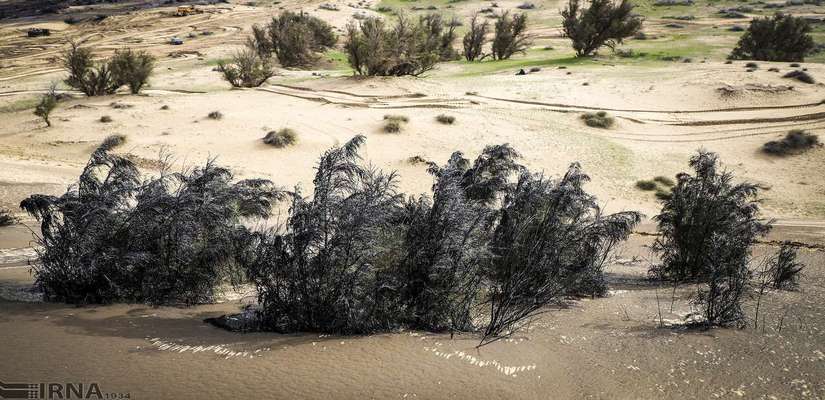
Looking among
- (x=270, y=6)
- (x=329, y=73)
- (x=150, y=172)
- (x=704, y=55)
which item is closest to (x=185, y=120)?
(x=150, y=172)

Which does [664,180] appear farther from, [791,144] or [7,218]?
[7,218]

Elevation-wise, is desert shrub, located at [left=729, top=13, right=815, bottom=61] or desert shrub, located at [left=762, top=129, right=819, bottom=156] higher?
desert shrub, located at [left=729, top=13, right=815, bottom=61]

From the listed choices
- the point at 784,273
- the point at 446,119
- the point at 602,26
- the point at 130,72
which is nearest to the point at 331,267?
the point at 784,273

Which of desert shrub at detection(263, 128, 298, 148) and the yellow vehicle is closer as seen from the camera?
desert shrub at detection(263, 128, 298, 148)

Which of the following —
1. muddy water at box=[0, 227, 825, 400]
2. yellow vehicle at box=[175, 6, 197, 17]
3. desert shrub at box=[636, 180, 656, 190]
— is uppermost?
yellow vehicle at box=[175, 6, 197, 17]

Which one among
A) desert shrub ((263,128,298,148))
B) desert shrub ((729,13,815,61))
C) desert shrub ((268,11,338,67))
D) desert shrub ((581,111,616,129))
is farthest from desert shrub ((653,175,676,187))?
desert shrub ((268,11,338,67))

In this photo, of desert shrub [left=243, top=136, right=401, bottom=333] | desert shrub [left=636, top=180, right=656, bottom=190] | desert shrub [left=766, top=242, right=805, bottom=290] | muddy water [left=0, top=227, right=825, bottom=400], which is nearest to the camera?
muddy water [left=0, top=227, right=825, bottom=400]

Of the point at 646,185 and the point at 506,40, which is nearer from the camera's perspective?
the point at 646,185

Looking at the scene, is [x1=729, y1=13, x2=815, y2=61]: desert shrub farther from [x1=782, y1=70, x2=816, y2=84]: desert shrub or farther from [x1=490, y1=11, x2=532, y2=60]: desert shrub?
[x1=490, y1=11, x2=532, y2=60]: desert shrub

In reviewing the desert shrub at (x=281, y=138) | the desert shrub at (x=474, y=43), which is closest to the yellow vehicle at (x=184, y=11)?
the desert shrub at (x=474, y=43)
